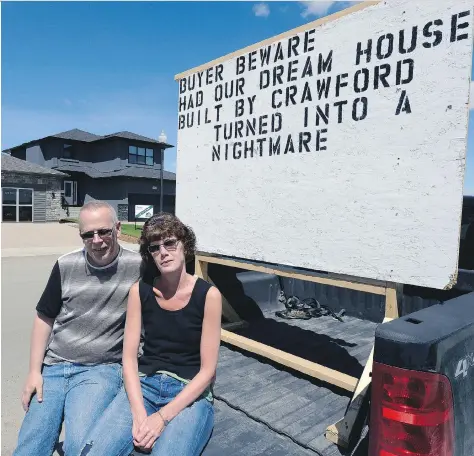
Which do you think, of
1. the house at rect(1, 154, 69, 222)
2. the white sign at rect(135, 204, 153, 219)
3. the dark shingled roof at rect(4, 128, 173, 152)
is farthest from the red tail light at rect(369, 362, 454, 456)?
the dark shingled roof at rect(4, 128, 173, 152)

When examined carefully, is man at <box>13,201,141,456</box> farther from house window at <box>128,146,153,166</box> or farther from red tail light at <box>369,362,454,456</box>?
house window at <box>128,146,153,166</box>

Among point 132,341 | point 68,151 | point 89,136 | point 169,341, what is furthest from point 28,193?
point 169,341

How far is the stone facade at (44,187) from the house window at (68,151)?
7502mm

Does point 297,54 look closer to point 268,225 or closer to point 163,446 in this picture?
point 268,225

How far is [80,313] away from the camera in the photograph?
2693 mm

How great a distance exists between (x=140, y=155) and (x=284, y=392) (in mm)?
36778

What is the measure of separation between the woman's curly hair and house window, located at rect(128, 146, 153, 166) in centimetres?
3587

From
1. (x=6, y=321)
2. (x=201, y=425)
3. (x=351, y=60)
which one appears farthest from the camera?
(x=6, y=321)

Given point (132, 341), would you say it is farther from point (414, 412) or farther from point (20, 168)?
point (20, 168)

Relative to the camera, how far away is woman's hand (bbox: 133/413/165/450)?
2070 mm

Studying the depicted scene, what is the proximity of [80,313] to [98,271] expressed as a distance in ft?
0.94

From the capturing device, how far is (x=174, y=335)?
7.91 ft

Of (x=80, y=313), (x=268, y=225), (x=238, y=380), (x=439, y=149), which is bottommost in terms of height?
(x=238, y=380)

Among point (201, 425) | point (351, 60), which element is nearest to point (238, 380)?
point (201, 425)
